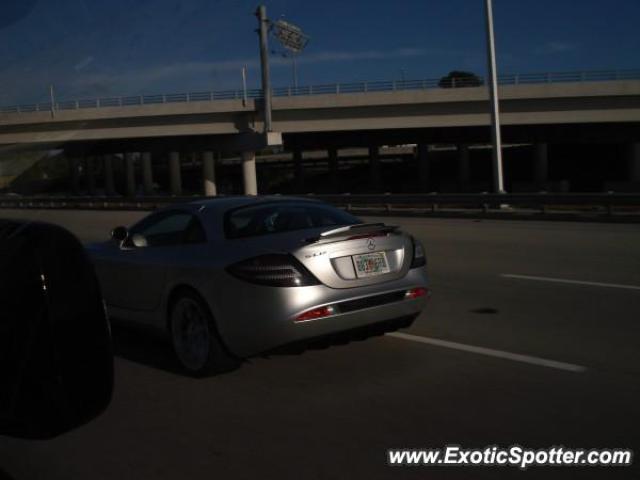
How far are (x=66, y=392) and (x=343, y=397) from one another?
2729 mm

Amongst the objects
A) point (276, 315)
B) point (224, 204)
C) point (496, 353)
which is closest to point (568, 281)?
point (496, 353)

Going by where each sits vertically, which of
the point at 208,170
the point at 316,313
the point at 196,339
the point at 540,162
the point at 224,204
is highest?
the point at 208,170

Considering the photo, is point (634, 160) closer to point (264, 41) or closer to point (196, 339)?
point (264, 41)

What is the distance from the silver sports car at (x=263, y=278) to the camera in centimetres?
534

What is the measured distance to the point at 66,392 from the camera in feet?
8.63

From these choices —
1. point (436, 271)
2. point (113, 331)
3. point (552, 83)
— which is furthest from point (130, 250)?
point (552, 83)

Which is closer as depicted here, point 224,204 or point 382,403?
point 382,403

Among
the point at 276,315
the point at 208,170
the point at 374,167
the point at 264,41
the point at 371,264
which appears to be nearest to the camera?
the point at 276,315

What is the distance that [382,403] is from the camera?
4914mm

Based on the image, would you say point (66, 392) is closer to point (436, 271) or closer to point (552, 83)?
point (436, 271)

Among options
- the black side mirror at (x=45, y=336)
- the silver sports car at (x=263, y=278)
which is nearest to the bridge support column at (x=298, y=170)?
the silver sports car at (x=263, y=278)

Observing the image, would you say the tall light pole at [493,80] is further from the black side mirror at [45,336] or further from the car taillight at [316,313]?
the black side mirror at [45,336]

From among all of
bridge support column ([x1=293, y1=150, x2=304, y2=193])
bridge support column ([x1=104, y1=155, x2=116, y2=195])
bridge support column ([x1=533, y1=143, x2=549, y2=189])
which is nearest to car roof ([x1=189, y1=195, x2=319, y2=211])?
bridge support column ([x1=533, y1=143, x2=549, y2=189])

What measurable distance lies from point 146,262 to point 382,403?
2626 millimetres
